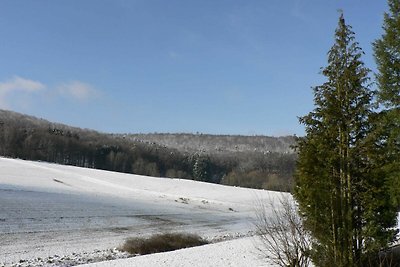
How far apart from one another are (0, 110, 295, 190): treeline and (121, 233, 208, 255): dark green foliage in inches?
3729

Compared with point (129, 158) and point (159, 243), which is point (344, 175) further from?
point (129, 158)

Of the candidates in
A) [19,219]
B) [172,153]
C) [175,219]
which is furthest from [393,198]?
[172,153]

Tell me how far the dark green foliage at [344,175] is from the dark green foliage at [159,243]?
14.0 m

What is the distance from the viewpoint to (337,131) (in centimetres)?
1279

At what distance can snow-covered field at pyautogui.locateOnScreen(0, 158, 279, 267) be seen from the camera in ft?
68.8

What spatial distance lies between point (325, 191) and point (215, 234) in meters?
23.6

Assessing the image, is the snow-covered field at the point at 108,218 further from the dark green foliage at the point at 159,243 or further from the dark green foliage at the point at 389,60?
the dark green foliage at the point at 389,60

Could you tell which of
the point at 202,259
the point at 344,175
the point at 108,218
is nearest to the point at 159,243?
the point at 202,259

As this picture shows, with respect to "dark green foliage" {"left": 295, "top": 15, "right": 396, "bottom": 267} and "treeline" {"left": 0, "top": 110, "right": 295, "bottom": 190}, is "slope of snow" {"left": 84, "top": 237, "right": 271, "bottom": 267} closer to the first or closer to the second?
"dark green foliage" {"left": 295, "top": 15, "right": 396, "bottom": 267}

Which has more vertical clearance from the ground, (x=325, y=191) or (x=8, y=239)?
(x=325, y=191)

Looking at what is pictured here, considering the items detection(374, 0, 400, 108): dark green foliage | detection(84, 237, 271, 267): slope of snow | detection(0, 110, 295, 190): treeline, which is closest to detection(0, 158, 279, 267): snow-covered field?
detection(84, 237, 271, 267): slope of snow

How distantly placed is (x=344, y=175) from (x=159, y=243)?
16.2m

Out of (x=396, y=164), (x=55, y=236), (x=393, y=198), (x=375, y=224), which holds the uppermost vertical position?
(x=396, y=164)

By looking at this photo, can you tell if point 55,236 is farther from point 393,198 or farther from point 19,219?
point 393,198
